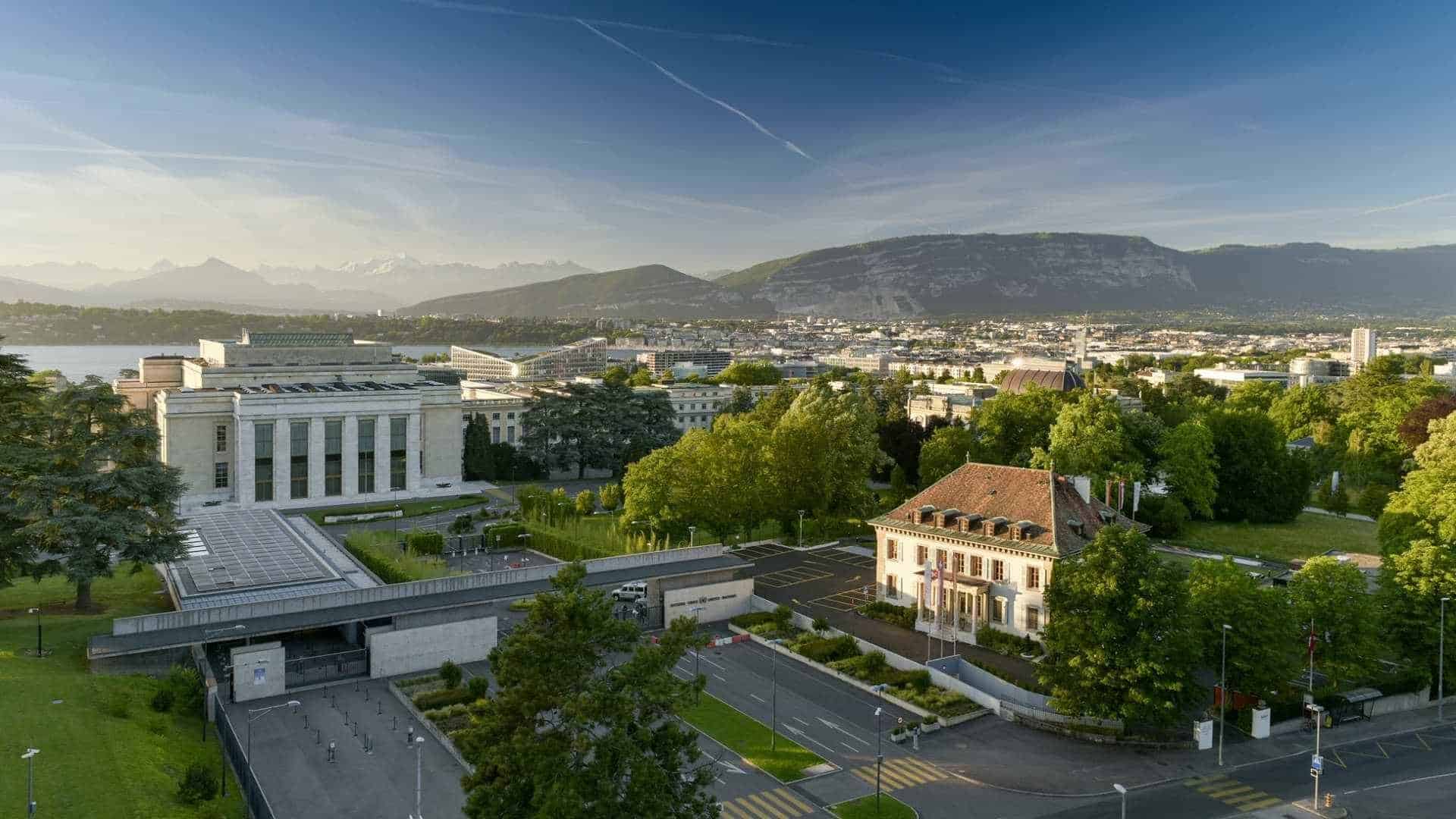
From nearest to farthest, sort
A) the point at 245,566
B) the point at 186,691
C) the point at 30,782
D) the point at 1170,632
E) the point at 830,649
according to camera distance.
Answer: the point at 30,782
the point at 186,691
the point at 1170,632
the point at 830,649
the point at 245,566

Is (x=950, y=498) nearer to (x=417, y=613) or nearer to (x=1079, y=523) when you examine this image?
(x=1079, y=523)

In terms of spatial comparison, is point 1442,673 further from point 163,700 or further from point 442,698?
point 163,700

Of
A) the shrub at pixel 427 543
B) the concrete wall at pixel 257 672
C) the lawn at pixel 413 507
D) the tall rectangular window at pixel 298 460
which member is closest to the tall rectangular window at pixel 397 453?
the lawn at pixel 413 507

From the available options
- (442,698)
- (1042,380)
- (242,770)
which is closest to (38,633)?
(242,770)

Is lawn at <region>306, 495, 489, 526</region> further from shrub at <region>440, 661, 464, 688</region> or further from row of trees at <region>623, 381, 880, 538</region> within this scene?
shrub at <region>440, 661, 464, 688</region>

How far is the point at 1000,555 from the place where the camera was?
4653 cm

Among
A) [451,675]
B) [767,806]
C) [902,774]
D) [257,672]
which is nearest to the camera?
[767,806]

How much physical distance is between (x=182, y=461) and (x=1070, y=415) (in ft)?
241

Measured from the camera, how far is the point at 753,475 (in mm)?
66062

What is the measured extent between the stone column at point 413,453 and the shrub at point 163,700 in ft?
181

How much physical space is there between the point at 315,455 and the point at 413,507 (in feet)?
32.9

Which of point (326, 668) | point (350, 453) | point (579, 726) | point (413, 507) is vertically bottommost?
point (413, 507)

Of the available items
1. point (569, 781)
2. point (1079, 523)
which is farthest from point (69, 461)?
point (1079, 523)

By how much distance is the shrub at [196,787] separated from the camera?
93.2 ft
